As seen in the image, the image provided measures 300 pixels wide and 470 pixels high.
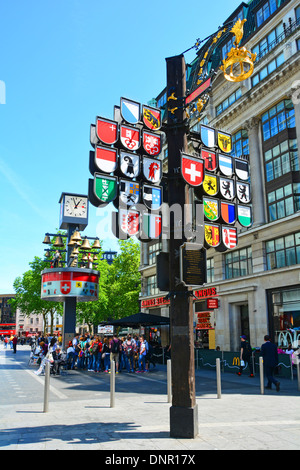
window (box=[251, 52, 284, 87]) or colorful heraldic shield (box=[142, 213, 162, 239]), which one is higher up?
window (box=[251, 52, 284, 87])

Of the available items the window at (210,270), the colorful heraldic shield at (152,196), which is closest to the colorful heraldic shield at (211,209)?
the colorful heraldic shield at (152,196)

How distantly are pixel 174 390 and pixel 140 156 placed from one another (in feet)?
14.1

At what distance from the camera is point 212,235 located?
26.2 ft

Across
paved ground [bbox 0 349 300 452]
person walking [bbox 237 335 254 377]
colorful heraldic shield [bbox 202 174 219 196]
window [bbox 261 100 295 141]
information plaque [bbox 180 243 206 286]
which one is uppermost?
window [bbox 261 100 295 141]

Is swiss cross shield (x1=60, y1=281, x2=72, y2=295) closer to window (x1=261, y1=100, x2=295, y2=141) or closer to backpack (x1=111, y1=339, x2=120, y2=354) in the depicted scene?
backpack (x1=111, y1=339, x2=120, y2=354)

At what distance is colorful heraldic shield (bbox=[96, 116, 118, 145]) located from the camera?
7062 mm

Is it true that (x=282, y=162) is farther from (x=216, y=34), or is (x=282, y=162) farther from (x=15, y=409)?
(x=15, y=409)

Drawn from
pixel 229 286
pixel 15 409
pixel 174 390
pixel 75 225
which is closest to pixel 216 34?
pixel 174 390

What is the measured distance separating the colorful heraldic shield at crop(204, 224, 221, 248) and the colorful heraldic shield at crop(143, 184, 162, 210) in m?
1.09

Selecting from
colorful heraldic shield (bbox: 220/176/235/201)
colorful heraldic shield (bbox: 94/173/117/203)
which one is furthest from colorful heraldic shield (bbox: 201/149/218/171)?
colorful heraldic shield (bbox: 94/173/117/203)

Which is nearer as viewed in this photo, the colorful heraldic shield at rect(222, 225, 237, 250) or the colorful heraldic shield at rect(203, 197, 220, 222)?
the colorful heraldic shield at rect(203, 197, 220, 222)

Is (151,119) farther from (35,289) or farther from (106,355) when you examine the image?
(35,289)

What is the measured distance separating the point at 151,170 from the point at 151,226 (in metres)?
1.09

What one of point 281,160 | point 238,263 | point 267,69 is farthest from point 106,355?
point 267,69
